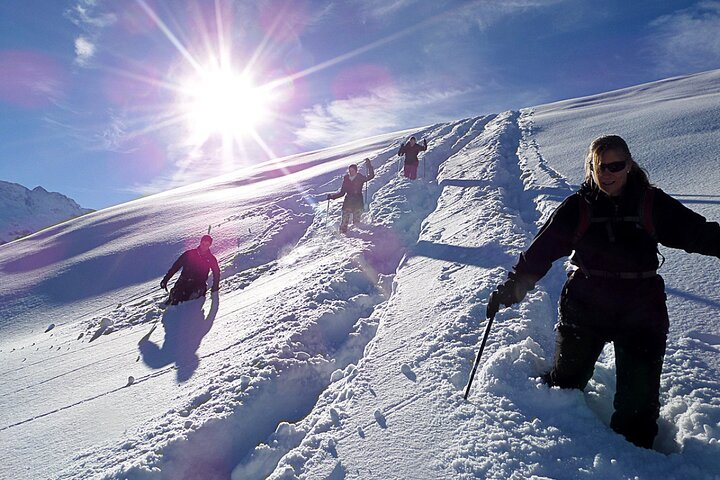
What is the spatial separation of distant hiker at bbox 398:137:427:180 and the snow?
2.37 m

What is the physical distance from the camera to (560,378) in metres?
2.65

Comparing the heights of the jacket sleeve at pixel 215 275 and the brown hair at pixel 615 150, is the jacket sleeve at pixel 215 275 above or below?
below

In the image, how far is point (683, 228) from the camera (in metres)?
2.16

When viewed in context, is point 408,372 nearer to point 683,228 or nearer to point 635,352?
point 635,352

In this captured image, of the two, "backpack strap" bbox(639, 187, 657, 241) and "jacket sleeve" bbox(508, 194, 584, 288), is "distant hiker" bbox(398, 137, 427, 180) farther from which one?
"backpack strap" bbox(639, 187, 657, 241)

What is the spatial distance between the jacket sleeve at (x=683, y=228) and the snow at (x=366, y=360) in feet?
3.24

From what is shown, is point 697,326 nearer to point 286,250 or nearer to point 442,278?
point 442,278

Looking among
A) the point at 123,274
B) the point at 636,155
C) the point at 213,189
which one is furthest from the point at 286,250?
the point at 213,189

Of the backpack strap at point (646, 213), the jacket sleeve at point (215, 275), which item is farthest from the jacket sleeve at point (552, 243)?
the jacket sleeve at point (215, 275)

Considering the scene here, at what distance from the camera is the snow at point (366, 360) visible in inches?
98.8

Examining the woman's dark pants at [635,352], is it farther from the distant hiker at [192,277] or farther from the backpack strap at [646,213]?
the distant hiker at [192,277]

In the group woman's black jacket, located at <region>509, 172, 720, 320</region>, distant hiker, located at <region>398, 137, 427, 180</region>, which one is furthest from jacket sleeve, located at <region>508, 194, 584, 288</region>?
distant hiker, located at <region>398, 137, 427, 180</region>

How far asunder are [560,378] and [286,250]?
8.09 metres

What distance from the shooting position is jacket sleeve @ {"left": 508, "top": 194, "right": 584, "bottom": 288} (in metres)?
2.43
